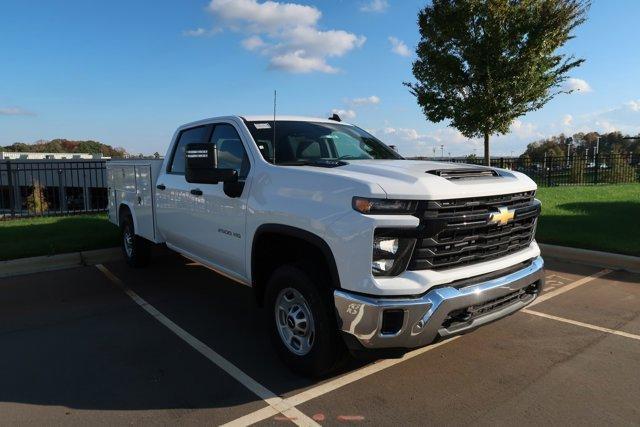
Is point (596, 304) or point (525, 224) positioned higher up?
point (525, 224)

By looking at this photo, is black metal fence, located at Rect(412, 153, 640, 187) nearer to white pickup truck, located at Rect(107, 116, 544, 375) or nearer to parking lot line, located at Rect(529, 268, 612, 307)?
parking lot line, located at Rect(529, 268, 612, 307)

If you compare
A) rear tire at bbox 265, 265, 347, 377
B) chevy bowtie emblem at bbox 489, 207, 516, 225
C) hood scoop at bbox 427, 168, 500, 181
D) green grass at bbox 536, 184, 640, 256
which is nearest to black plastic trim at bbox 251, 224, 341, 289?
rear tire at bbox 265, 265, 347, 377

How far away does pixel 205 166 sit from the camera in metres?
4.03

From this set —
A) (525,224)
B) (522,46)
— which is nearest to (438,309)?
(525,224)

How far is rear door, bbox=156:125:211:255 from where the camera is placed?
521 centimetres

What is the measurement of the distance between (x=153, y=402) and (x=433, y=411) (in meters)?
1.86

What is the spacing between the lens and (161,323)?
194 inches

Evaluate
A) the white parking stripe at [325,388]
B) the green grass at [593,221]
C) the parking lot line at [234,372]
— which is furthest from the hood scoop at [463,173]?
the green grass at [593,221]

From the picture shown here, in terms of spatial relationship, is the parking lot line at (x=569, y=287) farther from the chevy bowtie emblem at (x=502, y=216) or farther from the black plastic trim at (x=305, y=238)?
the black plastic trim at (x=305, y=238)

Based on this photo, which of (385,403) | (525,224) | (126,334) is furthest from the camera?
(126,334)

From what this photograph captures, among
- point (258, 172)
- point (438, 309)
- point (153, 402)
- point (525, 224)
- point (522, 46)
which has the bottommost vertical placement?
point (153, 402)

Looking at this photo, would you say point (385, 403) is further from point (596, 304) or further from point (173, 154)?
point (173, 154)

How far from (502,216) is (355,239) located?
1.16 m

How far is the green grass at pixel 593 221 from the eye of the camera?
25.1ft
